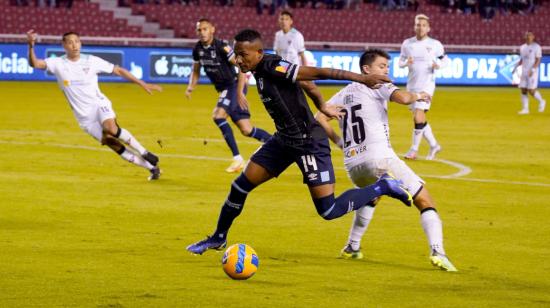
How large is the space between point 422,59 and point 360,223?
10943mm

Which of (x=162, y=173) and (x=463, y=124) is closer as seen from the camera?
(x=162, y=173)

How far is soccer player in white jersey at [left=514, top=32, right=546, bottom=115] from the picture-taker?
31.3 meters

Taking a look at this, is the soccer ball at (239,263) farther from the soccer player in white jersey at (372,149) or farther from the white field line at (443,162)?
the white field line at (443,162)

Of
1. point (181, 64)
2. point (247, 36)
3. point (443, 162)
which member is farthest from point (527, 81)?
point (247, 36)

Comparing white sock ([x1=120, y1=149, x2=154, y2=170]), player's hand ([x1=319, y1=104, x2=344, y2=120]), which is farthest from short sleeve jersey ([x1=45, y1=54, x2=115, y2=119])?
player's hand ([x1=319, y1=104, x2=344, y2=120])

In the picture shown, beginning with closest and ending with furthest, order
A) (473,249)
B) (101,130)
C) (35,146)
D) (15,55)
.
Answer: (473,249) < (101,130) < (35,146) < (15,55)

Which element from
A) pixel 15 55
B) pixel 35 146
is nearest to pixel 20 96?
pixel 15 55

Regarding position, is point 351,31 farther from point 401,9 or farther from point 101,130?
point 101,130

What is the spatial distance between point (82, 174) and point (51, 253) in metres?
6.45

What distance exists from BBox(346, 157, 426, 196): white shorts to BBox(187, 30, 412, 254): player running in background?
16 centimetres

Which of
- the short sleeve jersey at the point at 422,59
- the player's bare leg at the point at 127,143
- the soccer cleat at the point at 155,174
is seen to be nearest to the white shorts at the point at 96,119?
the player's bare leg at the point at 127,143

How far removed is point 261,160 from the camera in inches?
384

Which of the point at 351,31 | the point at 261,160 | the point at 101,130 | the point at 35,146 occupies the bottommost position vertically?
the point at 351,31

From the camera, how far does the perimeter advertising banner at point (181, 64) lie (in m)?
37.9
